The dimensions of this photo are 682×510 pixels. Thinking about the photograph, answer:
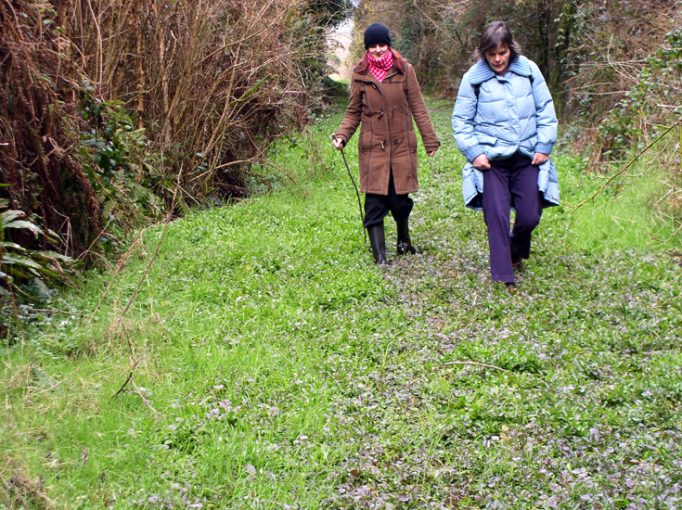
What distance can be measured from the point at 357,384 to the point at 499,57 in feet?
10.7

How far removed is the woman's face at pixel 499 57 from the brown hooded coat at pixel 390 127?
1.24 meters

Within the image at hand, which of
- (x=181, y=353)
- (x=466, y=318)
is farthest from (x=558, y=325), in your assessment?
(x=181, y=353)

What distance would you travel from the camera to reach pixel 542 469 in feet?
13.1

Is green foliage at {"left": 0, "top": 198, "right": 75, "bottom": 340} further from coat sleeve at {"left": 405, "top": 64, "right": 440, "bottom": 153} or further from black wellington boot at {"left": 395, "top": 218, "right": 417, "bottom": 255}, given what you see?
coat sleeve at {"left": 405, "top": 64, "right": 440, "bottom": 153}

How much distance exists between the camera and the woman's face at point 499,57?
6770 millimetres

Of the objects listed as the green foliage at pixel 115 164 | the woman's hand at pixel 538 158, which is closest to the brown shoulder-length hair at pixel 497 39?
the woman's hand at pixel 538 158

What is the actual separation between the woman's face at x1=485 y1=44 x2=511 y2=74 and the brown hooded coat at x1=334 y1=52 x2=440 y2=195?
49.0 inches

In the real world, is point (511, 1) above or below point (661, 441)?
above

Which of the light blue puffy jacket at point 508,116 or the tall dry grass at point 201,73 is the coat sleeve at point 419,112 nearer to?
the light blue puffy jacket at point 508,116

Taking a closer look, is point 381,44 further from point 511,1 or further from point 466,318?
point 511,1

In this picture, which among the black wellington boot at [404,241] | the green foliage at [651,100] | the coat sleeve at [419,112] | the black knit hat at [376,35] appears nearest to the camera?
the black knit hat at [376,35]

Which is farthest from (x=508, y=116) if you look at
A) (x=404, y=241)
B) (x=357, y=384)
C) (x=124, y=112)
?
(x=124, y=112)

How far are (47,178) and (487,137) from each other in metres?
3.91

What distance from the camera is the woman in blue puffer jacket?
6887 millimetres
